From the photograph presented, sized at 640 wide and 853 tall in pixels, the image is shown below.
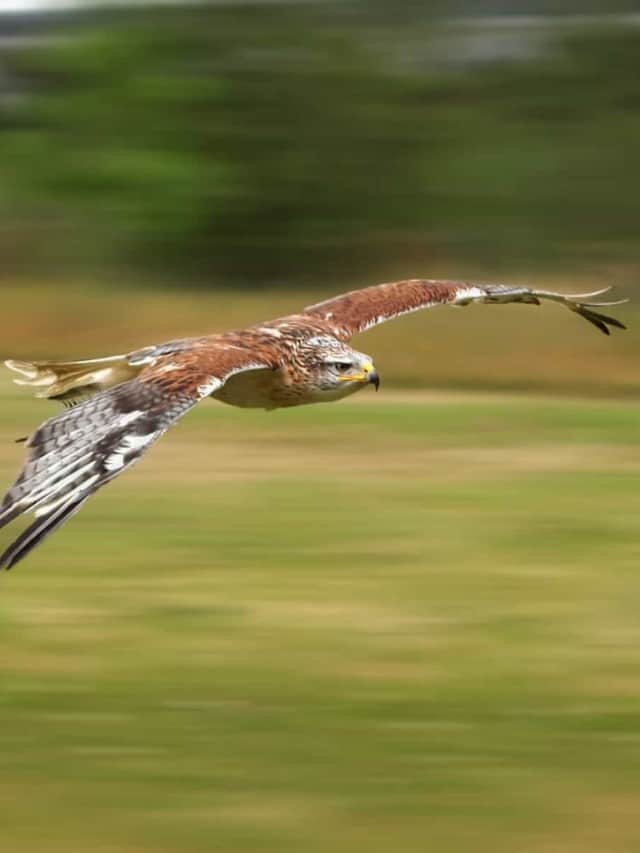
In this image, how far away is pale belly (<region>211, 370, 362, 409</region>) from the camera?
8.77 metres

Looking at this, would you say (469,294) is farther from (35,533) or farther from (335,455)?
(335,455)

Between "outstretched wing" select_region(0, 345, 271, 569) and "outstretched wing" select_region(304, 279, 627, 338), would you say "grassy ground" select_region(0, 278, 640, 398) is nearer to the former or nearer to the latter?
"outstretched wing" select_region(304, 279, 627, 338)

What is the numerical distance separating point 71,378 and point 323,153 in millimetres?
14193

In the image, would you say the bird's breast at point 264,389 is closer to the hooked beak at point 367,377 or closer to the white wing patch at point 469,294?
the hooked beak at point 367,377

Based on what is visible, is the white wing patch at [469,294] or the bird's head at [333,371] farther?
the white wing patch at [469,294]

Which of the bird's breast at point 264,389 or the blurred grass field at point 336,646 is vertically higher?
the bird's breast at point 264,389

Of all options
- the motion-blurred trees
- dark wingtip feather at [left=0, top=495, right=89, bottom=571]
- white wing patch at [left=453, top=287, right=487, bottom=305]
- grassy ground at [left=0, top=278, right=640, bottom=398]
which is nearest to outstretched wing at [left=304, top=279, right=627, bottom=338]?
white wing patch at [left=453, top=287, right=487, bottom=305]

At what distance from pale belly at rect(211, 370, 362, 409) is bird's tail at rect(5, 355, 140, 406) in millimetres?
462

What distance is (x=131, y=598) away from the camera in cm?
970

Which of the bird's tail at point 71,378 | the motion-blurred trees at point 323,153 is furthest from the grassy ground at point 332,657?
the motion-blurred trees at point 323,153

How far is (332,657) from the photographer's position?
857 centimetres

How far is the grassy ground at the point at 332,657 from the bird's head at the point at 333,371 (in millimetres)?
1109

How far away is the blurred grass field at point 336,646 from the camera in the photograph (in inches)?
261

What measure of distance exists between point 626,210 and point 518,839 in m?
→ 15.8
